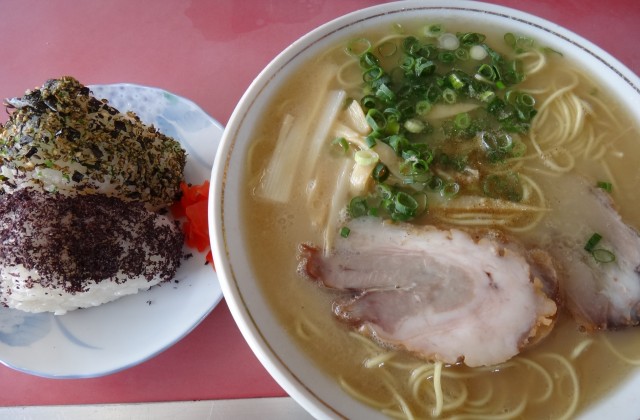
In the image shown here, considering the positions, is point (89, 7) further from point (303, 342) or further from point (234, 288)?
point (303, 342)

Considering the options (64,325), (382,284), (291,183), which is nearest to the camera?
(382,284)

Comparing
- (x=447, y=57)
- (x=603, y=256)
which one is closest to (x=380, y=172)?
(x=447, y=57)

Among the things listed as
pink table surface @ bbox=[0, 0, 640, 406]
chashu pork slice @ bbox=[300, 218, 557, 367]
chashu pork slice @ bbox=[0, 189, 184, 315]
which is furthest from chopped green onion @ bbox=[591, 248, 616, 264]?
chashu pork slice @ bbox=[0, 189, 184, 315]

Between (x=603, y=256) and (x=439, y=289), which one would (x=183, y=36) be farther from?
(x=603, y=256)

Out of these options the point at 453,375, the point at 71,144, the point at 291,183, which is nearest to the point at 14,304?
the point at 71,144

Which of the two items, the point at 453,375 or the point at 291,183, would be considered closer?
the point at 453,375
